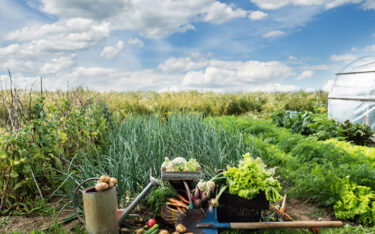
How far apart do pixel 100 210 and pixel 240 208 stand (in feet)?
4.43

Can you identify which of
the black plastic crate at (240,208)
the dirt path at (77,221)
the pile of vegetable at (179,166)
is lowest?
the dirt path at (77,221)

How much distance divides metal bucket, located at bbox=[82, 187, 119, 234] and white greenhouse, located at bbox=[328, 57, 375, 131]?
9.14 m

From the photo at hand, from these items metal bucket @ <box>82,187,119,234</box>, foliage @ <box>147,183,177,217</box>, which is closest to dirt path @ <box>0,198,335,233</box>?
foliage @ <box>147,183,177,217</box>

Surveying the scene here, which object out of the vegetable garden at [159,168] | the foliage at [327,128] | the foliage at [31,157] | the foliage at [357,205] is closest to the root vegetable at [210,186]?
the vegetable garden at [159,168]

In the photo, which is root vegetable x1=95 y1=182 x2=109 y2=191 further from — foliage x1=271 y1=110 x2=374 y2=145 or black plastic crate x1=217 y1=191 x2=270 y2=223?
foliage x1=271 y1=110 x2=374 y2=145

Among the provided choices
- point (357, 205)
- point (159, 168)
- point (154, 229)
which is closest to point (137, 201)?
point (154, 229)

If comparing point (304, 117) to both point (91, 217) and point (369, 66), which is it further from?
point (91, 217)

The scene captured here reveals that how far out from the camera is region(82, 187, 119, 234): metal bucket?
106 inches

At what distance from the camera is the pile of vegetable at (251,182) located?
2.85m

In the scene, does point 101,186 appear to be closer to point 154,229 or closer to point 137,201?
point 137,201

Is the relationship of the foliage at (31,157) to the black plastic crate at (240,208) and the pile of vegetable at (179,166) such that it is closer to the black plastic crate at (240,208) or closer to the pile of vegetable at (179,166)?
the pile of vegetable at (179,166)

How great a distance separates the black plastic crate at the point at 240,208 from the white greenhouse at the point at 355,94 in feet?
26.5

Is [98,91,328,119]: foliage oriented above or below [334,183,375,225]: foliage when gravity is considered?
above

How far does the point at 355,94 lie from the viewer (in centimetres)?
1009
